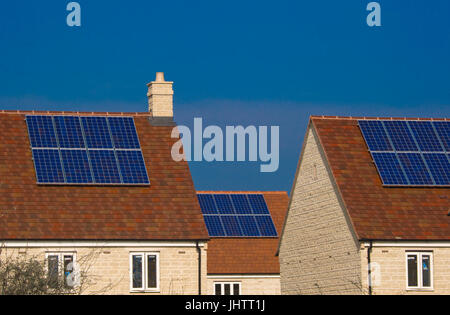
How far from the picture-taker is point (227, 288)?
4853 cm

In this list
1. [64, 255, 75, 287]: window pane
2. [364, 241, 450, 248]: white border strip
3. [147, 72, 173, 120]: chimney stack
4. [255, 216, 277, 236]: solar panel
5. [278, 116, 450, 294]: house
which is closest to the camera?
[64, 255, 75, 287]: window pane

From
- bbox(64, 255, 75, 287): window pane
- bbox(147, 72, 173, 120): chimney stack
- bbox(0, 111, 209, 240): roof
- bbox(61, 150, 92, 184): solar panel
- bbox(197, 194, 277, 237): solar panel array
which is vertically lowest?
bbox(64, 255, 75, 287): window pane

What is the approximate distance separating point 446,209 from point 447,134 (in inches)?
195

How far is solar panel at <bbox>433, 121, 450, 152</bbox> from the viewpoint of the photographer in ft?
135

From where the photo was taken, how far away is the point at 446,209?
37875 millimetres

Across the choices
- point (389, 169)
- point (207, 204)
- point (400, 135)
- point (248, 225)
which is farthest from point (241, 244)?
point (389, 169)

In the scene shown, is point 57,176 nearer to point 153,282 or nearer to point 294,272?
point 153,282

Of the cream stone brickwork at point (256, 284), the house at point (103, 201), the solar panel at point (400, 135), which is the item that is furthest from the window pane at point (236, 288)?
the solar panel at point (400, 135)

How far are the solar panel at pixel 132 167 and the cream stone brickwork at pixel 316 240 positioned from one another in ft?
23.9

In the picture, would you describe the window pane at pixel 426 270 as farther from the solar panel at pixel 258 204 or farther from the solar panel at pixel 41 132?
the solar panel at pixel 258 204

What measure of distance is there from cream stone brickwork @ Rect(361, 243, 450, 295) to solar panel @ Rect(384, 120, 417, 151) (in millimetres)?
5663

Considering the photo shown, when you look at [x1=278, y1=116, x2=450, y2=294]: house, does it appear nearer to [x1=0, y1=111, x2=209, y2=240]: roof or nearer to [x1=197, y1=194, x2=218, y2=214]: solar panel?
[x1=0, y1=111, x2=209, y2=240]: roof

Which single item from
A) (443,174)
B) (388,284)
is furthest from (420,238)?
(443,174)

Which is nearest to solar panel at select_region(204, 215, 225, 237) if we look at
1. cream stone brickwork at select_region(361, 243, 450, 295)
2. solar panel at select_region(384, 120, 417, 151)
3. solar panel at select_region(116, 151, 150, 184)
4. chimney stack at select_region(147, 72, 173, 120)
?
chimney stack at select_region(147, 72, 173, 120)
